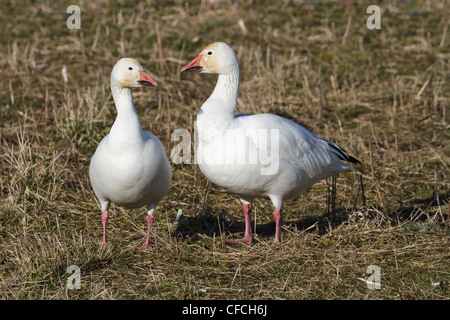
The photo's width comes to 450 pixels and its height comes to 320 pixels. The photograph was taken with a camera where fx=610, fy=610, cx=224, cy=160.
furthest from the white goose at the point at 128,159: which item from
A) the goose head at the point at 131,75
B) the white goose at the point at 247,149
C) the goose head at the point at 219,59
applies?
the goose head at the point at 219,59

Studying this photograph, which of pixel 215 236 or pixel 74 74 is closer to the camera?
pixel 215 236

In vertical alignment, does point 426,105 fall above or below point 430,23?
below

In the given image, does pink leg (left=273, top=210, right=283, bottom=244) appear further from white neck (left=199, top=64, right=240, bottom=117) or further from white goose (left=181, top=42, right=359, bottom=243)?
white neck (left=199, top=64, right=240, bottom=117)

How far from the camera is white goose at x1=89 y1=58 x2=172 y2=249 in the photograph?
4684 mm

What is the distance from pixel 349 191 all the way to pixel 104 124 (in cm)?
316

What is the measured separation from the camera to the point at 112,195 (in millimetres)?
4844

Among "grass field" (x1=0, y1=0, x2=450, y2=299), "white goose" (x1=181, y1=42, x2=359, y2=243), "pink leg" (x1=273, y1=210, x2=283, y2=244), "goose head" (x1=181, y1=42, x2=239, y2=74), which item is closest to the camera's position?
"grass field" (x1=0, y1=0, x2=450, y2=299)

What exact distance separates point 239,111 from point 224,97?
108 inches

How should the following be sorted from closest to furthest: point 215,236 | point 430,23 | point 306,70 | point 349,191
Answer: point 215,236, point 349,191, point 306,70, point 430,23

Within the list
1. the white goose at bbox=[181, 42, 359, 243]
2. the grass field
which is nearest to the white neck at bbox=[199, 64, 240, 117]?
the white goose at bbox=[181, 42, 359, 243]

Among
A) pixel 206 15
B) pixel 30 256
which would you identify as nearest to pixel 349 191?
pixel 30 256

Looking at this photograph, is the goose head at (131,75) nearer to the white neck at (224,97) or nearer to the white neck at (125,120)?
the white neck at (125,120)

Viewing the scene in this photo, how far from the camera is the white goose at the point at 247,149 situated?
483 cm

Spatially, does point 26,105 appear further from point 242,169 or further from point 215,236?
point 242,169
